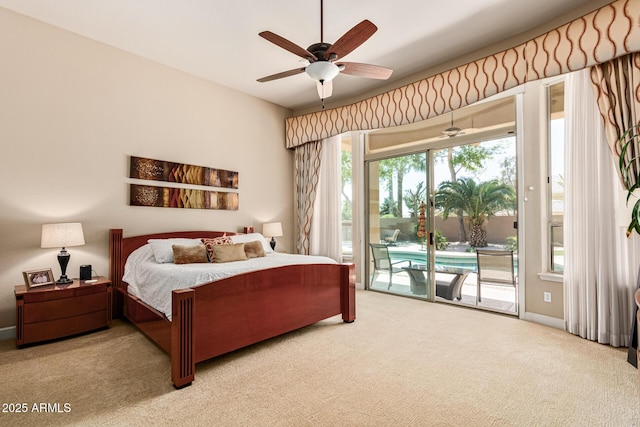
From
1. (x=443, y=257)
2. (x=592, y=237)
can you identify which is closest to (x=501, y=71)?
(x=592, y=237)

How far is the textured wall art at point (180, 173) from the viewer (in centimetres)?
380

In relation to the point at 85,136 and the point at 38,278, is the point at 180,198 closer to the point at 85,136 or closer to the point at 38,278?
the point at 85,136

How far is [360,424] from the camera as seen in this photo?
173cm

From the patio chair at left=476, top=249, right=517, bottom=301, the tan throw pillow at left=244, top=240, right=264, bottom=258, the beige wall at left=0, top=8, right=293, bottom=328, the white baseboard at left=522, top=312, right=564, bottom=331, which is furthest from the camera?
the tan throw pillow at left=244, top=240, right=264, bottom=258

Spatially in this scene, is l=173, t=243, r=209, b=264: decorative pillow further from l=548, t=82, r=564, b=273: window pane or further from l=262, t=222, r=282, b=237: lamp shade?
l=548, t=82, r=564, b=273: window pane

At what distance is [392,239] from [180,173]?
10.5 feet

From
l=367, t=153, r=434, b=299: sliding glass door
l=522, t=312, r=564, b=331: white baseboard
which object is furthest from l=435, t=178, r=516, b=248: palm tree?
l=522, t=312, r=564, b=331: white baseboard

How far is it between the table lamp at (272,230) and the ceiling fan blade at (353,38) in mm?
2942

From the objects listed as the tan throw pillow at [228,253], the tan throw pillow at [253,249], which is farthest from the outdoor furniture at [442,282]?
the tan throw pillow at [228,253]

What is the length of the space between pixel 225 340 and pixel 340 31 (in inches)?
124

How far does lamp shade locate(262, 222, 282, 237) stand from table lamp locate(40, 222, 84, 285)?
2411 mm

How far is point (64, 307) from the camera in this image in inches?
116

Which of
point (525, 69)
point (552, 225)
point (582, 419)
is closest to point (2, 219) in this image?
point (582, 419)

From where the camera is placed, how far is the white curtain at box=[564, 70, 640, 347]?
2742mm
